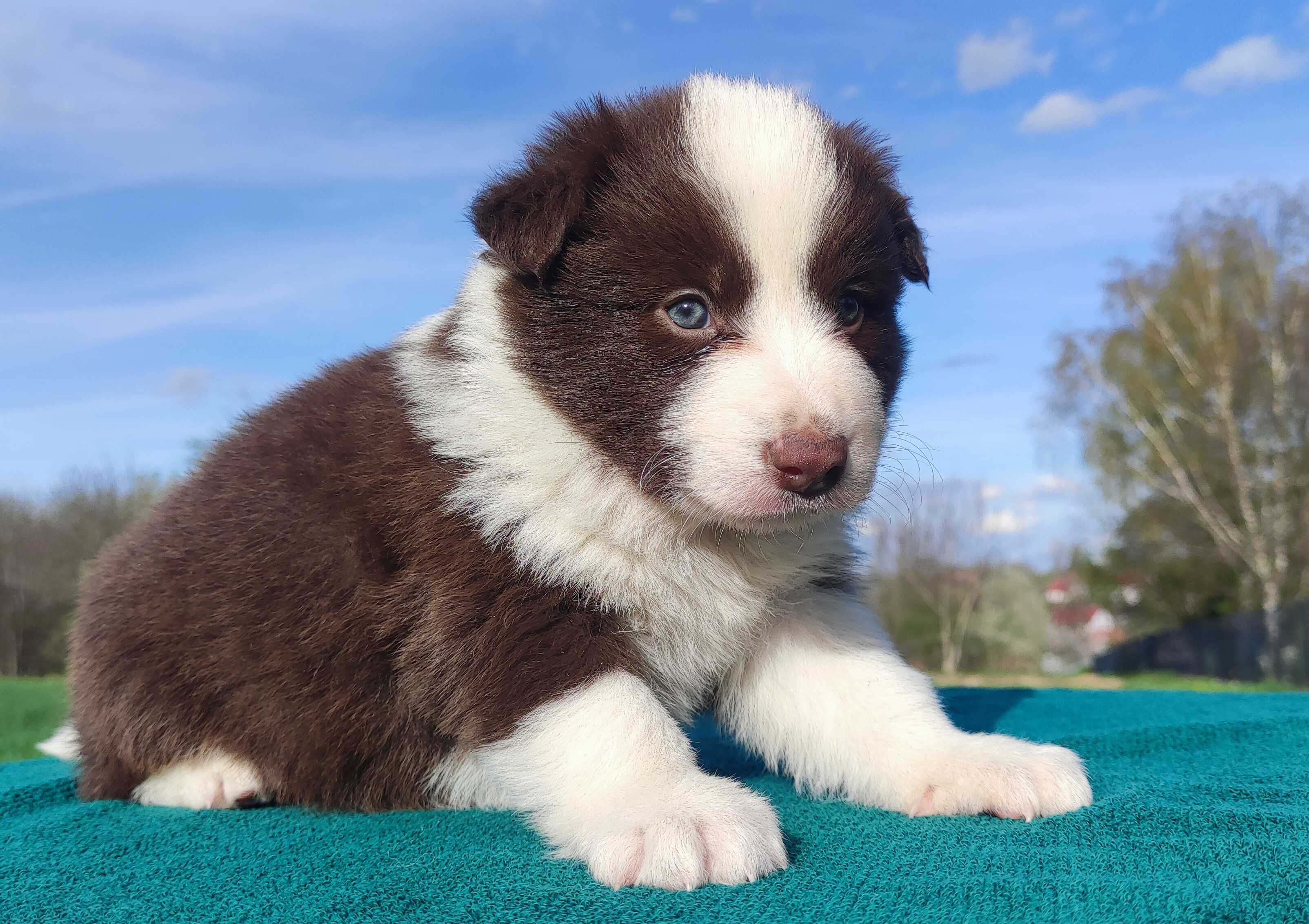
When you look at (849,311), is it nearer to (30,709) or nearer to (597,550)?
(597,550)

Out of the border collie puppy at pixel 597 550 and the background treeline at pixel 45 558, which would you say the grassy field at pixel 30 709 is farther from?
the background treeline at pixel 45 558

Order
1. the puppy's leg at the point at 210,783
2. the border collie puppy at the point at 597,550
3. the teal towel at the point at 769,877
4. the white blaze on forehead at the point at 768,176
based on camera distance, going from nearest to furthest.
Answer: the teal towel at the point at 769,877 < the border collie puppy at the point at 597,550 < the white blaze on forehead at the point at 768,176 < the puppy's leg at the point at 210,783

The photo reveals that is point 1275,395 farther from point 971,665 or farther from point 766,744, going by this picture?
point 766,744

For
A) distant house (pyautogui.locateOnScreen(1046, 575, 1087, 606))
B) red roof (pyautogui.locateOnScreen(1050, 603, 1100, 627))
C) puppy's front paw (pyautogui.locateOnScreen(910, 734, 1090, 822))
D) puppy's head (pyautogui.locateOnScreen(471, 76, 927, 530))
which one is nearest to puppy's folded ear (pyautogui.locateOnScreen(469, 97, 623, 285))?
puppy's head (pyautogui.locateOnScreen(471, 76, 927, 530))

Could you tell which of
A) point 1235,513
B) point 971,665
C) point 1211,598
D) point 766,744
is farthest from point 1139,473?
point 766,744

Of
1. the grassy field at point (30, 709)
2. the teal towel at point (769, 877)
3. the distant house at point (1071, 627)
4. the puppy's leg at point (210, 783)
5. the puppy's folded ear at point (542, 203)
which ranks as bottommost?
the distant house at point (1071, 627)

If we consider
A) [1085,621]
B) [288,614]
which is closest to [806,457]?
[288,614]

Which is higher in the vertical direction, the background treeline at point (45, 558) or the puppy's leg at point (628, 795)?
the puppy's leg at point (628, 795)

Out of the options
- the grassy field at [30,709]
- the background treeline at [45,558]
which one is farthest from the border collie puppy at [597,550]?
the background treeline at [45,558]
